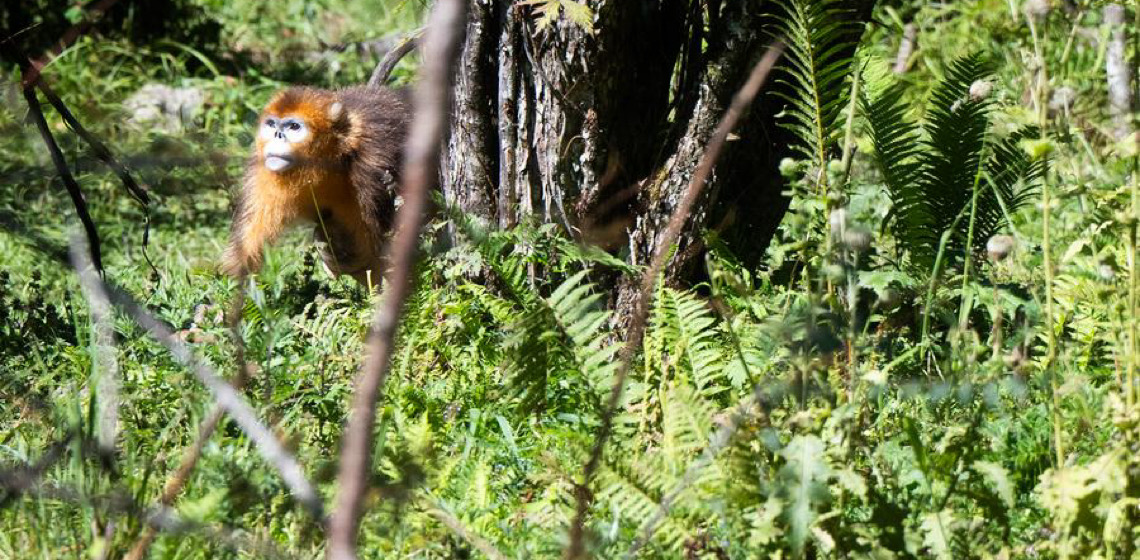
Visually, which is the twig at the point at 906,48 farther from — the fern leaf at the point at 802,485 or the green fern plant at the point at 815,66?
the fern leaf at the point at 802,485

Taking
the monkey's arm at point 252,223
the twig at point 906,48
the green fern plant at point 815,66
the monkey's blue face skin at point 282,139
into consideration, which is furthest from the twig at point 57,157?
the twig at point 906,48

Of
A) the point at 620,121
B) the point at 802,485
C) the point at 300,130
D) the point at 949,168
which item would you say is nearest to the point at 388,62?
the point at 300,130

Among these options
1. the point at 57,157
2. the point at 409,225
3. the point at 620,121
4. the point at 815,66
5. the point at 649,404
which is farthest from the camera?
the point at 620,121

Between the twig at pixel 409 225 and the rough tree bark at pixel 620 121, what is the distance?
2.69 meters

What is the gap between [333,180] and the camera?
590cm

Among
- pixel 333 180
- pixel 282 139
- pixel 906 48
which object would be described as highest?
pixel 906 48

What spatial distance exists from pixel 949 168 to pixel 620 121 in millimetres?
1088

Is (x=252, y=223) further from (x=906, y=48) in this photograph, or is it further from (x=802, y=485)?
(x=802, y=485)

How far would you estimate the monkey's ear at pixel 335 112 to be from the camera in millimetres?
5836

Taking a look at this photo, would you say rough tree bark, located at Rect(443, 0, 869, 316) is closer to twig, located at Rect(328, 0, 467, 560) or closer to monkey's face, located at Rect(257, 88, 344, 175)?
monkey's face, located at Rect(257, 88, 344, 175)

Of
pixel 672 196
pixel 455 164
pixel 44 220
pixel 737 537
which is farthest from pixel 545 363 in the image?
pixel 44 220

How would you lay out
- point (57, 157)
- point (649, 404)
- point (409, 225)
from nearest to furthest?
point (409, 225)
point (57, 157)
point (649, 404)

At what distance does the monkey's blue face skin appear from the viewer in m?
5.82

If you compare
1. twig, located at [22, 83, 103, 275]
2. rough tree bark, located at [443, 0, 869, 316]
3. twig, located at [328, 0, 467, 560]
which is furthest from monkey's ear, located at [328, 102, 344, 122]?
twig, located at [328, 0, 467, 560]
